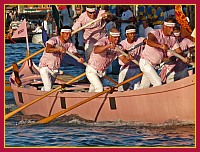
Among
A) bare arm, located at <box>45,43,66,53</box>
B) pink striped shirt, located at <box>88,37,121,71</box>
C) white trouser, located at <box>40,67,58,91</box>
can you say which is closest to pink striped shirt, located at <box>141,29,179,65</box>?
pink striped shirt, located at <box>88,37,121,71</box>

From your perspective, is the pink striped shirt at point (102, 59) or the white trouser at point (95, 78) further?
the white trouser at point (95, 78)

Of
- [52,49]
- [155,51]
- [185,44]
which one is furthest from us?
[185,44]

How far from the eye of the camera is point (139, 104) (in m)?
17.6

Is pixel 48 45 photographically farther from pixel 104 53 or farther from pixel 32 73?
pixel 32 73

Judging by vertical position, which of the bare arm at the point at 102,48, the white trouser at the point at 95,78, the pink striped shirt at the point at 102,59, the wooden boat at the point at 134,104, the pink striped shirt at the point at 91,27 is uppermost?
the pink striped shirt at the point at 91,27

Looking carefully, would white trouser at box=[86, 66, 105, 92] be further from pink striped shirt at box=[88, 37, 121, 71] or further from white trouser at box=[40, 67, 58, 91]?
white trouser at box=[40, 67, 58, 91]

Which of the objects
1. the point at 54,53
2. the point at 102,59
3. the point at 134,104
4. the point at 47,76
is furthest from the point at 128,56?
the point at 47,76

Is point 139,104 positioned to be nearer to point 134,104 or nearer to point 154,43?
point 134,104

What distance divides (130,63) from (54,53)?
1663mm

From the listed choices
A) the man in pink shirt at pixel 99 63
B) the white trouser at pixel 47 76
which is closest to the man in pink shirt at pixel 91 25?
the white trouser at pixel 47 76

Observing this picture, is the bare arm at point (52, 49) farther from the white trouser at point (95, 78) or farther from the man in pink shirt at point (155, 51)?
the man in pink shirt at point (155, 51)

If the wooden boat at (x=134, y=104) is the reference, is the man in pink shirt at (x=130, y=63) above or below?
above

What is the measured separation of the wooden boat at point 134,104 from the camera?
17062mm

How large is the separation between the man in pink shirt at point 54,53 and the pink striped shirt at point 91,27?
4.78 ft
